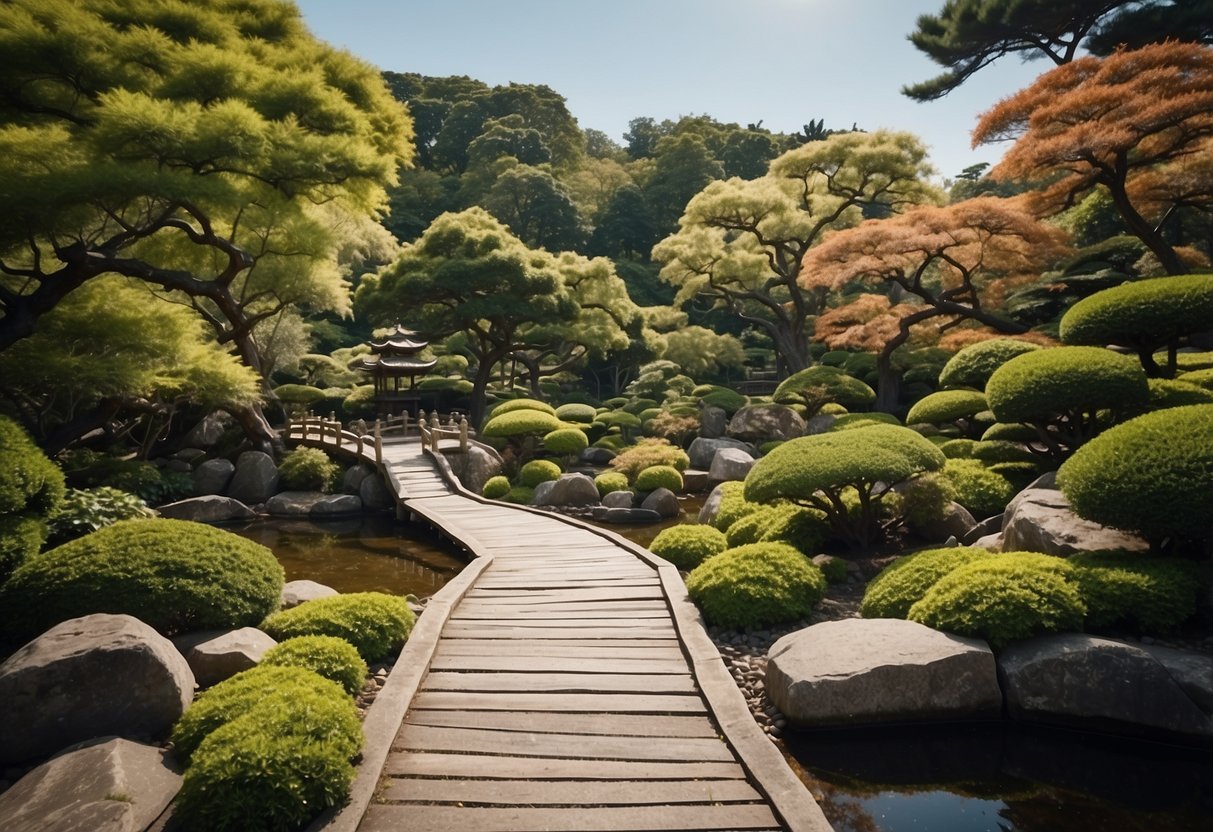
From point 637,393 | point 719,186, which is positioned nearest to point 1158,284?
point 719,186

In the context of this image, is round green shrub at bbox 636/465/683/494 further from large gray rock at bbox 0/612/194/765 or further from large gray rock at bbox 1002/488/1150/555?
large gray rock at bbox 0/612/194/765

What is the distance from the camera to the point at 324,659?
16.0 feet

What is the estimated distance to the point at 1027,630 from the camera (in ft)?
16.6

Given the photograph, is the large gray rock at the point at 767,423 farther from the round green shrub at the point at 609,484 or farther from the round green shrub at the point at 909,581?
the round green shrub at the point at 909,581

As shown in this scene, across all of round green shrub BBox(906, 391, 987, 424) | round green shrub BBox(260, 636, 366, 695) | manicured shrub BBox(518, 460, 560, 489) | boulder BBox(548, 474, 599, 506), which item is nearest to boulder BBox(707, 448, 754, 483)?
boulder BBox(548, 474, 599, 506)

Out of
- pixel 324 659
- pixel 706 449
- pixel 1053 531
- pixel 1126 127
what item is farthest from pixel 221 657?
pixel 1126 127

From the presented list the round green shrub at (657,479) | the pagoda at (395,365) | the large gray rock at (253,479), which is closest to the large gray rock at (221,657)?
the round green shrub at (657,479)

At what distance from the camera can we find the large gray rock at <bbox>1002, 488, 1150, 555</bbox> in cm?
627

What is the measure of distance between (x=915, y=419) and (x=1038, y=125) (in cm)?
659

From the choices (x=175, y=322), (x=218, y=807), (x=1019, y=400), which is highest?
(x=175, y=322)

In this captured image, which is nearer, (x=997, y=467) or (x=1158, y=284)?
(x=1158, y=284)

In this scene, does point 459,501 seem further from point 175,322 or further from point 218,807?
point 218,807

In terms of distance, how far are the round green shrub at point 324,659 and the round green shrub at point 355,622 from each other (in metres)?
0.51

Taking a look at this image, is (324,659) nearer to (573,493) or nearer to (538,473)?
(573,493)
